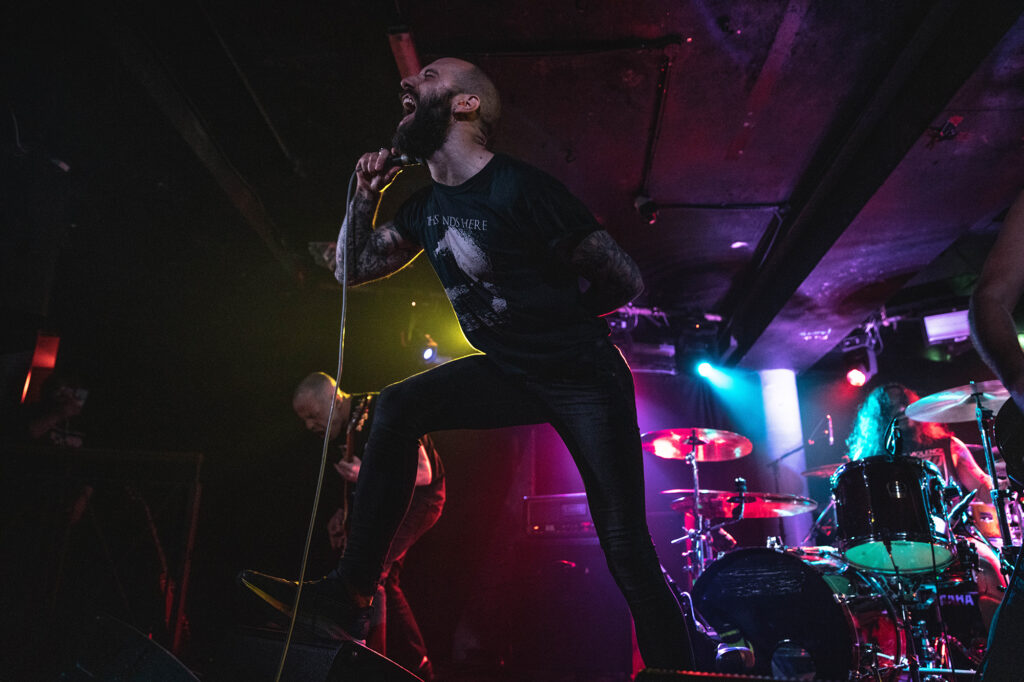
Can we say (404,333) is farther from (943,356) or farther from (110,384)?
(943,356)

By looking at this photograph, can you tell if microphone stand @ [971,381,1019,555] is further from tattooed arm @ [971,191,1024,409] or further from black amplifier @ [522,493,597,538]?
black amplifier @ [522,493,597,538]

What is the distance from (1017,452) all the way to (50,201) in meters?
5.65

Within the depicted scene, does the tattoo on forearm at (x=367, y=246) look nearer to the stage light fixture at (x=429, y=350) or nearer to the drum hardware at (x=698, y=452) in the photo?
the drum hardware at (x=698, y=452)

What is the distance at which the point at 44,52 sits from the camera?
3902 mm

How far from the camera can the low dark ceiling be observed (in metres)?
4.04

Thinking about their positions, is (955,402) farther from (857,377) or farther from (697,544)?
(857,377)

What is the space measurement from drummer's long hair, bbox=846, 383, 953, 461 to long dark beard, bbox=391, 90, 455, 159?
495 centimetres

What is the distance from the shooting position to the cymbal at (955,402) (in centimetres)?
488

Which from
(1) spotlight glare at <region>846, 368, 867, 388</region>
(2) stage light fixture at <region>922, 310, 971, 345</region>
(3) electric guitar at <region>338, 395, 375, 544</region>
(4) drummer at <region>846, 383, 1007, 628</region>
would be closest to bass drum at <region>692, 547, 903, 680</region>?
(4) drummer at <region>846, 383, 1007, 628</region>

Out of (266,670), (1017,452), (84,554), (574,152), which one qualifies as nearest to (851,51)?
(574,152)

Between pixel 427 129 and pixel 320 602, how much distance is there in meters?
1.54

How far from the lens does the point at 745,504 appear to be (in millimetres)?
5258

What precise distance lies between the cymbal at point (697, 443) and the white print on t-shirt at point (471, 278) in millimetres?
3929

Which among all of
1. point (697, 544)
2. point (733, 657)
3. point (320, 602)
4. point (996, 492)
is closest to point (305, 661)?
point (320, 602)
